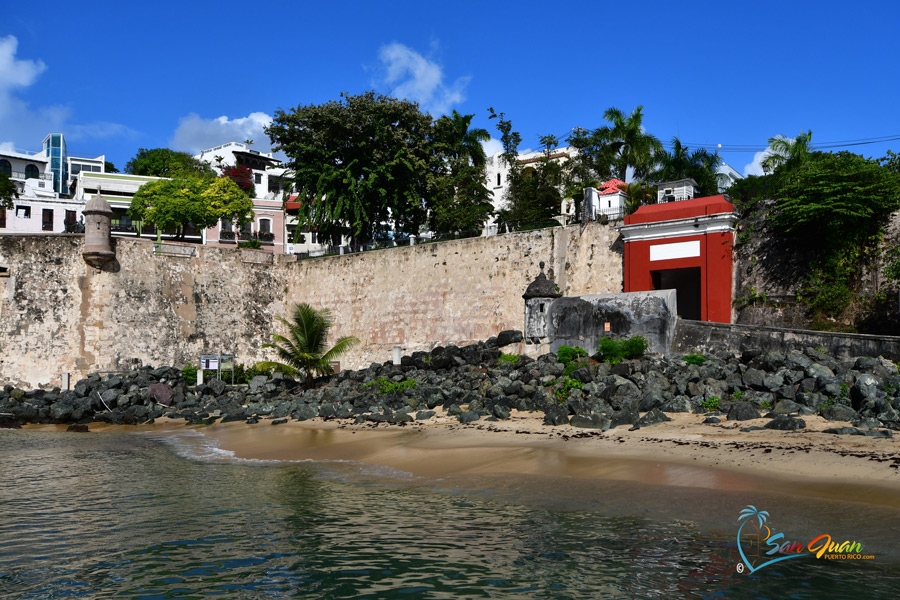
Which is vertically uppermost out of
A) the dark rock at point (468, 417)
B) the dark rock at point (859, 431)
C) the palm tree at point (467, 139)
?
the palm tree at point (467, 139)

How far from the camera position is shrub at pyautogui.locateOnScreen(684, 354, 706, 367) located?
16906 millimetres

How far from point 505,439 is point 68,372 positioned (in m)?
19.3

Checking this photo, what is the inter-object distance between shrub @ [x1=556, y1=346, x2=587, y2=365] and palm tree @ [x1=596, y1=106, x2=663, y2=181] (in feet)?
61.7

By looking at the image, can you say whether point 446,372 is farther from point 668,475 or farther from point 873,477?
point 873,477

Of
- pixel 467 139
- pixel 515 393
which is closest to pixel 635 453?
pixel 515 393

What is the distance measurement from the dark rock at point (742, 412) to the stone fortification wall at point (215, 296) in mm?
10184

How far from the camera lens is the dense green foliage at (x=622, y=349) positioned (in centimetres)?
1833

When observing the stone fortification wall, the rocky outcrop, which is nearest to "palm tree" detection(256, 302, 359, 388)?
the rocky outcrop

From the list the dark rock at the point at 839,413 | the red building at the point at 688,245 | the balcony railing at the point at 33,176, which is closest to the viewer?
the dark rock at the point at 839,413

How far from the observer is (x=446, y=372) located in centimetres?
2175

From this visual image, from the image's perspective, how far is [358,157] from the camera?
102 ft

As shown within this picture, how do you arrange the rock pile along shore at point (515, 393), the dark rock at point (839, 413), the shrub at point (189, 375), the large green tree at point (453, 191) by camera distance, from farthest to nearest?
the large green tree at point (453, 191) < the shrub at point (189, 375) < the rock pile along shore at point (515, 393) < the dark rock at point (839, 413)

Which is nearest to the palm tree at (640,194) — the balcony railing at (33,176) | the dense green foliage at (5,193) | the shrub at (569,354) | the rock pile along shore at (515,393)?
the shrub at (569,354)

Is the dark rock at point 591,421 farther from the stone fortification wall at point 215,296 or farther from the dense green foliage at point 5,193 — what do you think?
the dense green foliage at point 5,193
